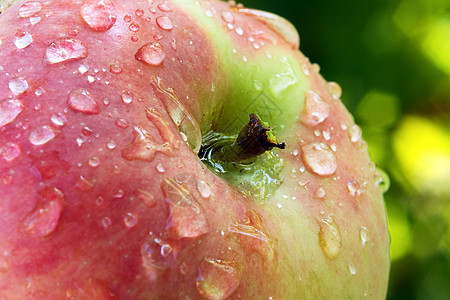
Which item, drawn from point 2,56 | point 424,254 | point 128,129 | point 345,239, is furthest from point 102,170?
point 424,254

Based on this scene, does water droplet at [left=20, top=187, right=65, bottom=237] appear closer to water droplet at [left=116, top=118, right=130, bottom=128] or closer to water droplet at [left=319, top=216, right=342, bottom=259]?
water droplet at [left=116, top=118, right=130, bottom=128]

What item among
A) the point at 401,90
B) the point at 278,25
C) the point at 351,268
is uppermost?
the point at 278,25

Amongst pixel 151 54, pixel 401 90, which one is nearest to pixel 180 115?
pixel 151 54

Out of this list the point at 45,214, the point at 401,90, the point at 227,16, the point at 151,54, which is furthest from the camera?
the point at 401,90

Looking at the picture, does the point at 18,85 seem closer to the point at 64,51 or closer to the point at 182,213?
the point at 64,51

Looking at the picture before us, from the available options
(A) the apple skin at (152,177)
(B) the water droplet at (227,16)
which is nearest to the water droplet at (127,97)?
(A) the apple skin at (152,177)

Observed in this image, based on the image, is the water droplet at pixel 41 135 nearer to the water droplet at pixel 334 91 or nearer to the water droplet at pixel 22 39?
the water droplet at pixel 22 39

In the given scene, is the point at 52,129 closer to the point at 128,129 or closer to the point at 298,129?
the point at 128,129

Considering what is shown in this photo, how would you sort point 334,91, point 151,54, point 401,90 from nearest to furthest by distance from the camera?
point 151,54, point 334,91, point 401,90
